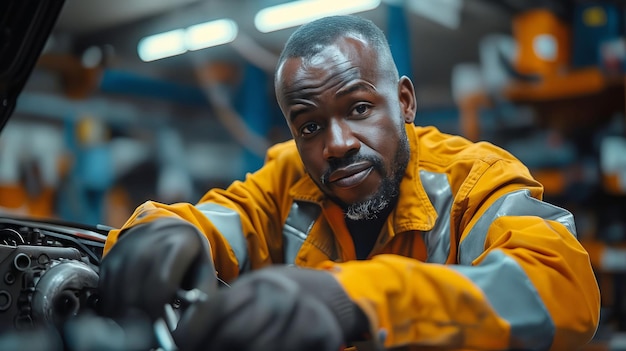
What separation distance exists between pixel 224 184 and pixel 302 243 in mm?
6935

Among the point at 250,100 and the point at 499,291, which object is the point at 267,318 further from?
the point at 250,100

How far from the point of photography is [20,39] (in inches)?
64.0

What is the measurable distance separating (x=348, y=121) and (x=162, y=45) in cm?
630

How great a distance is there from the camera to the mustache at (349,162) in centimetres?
153

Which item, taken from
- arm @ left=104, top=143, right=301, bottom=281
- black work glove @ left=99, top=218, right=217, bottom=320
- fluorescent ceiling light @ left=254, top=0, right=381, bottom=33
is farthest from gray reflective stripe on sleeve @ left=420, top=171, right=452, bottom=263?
fluorescent ceiling light @ left=254, top=0, right=381, bottom=33

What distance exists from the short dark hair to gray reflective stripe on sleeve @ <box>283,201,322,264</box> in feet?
1.33

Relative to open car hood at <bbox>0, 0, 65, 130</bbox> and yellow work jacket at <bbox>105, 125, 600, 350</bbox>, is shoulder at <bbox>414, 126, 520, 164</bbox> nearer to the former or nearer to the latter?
yellow work jacket at <bbox>105, 125, 600, 350</bbox>

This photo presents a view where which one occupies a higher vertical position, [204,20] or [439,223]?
[439,223]

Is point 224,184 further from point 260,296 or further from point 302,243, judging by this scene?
point 260,296

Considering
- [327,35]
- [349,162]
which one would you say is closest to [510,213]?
[349,162]

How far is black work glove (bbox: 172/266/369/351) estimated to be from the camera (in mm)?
813

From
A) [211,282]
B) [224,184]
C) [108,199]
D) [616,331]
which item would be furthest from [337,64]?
[224,184]

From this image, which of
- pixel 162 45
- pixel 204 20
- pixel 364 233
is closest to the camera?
pixel 364 233

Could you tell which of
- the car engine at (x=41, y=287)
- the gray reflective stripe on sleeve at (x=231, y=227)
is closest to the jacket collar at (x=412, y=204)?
the gray reflective stripe on sleeve at (x=231, y=227)
